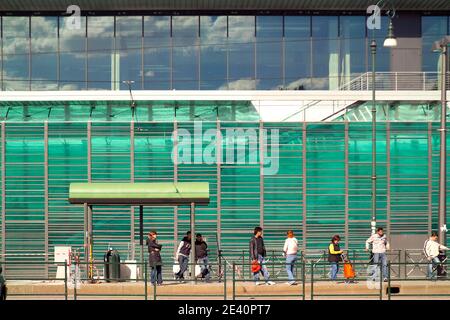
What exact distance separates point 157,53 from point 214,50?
7.07 ft

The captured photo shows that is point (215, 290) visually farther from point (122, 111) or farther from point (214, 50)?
point (214, 50)

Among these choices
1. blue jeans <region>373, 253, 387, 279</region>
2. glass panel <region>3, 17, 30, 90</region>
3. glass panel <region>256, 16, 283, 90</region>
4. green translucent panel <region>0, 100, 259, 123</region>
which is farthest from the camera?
glass panel <region>256, 16, 283, 90</region>

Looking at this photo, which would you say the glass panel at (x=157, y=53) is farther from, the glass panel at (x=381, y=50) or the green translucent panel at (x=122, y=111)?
the glass panel at (x=381, y=50)

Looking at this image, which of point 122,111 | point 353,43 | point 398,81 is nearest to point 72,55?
point 122,111

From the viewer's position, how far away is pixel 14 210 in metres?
36.2

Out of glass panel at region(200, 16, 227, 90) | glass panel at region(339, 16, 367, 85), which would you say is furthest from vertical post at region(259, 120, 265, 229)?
glass panel at region(339, 16, 367, 85)

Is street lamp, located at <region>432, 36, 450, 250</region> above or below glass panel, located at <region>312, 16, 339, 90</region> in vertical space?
below

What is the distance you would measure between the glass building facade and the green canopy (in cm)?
1009

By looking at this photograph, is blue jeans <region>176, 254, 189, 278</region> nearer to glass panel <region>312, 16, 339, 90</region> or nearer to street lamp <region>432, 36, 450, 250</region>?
street lamp <region>432, 36, 450, 250</region>

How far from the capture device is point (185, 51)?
39156mm

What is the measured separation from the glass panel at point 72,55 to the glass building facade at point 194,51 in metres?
0.04

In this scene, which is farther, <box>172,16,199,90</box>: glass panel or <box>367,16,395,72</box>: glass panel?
<box>172,16,199,90</box>: glass panel

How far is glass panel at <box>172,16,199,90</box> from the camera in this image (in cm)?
3878

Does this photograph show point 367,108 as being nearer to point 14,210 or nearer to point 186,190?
point 186,190
